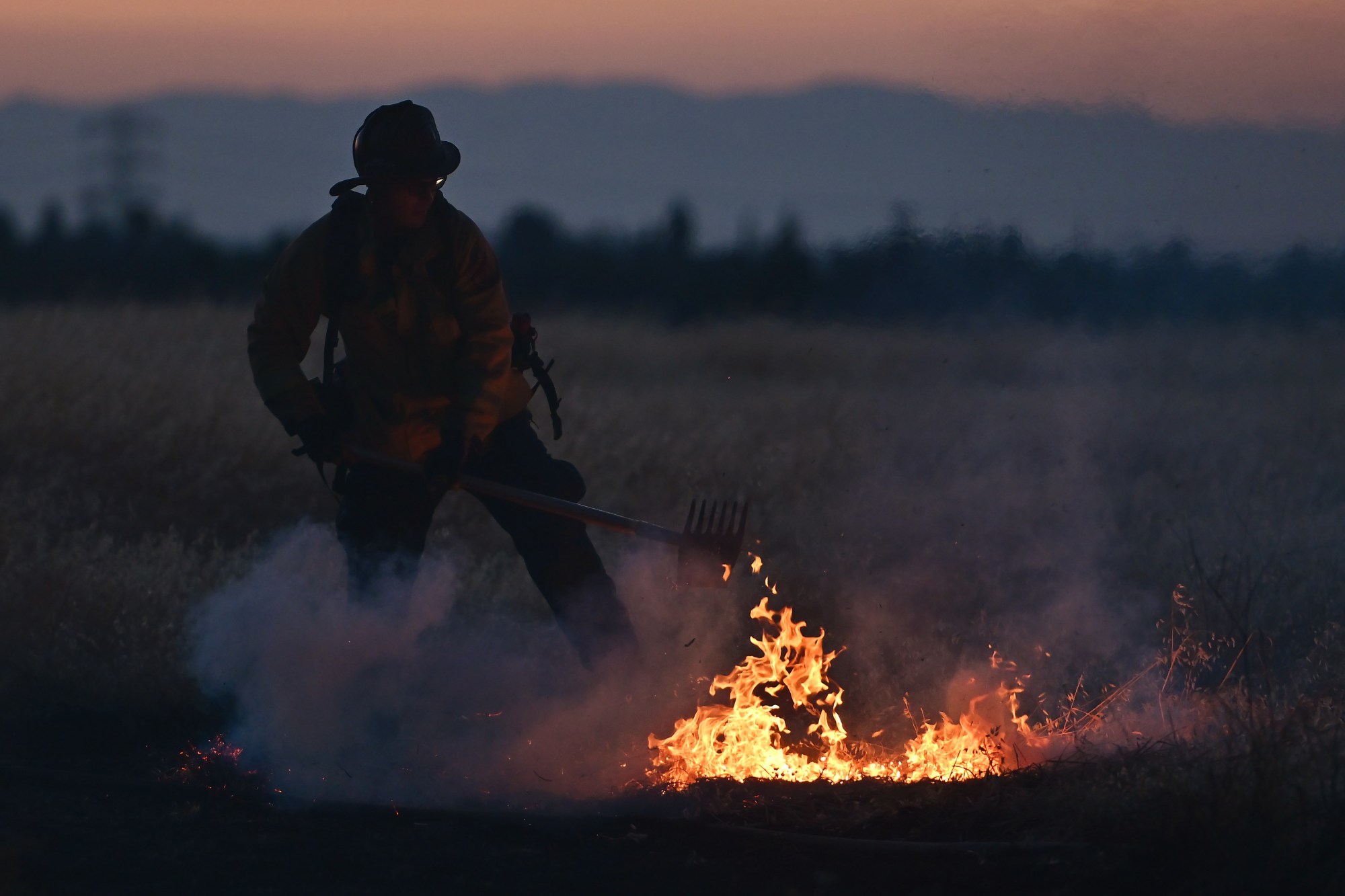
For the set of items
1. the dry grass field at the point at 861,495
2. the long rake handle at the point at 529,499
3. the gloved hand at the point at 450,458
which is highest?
the gloved hand at the point at 450,458

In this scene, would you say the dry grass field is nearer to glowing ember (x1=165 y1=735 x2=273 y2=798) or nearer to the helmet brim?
glowing ember (x1=165 y1=735 x2=273 y2=798)

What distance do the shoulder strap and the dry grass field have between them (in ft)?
6.99

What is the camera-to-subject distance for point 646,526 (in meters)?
5.14

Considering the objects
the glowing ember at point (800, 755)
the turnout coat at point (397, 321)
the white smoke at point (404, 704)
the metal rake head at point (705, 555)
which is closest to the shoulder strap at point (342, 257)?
the turnout coat at point (397, 321)

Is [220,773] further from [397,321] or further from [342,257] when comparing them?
[342,257]

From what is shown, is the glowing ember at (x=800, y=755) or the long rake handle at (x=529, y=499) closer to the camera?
the glowing ember at (x=800, y=755)

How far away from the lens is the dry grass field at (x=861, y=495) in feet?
21.8

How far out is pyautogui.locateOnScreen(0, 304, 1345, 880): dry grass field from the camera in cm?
664

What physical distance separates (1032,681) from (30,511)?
20.9ft

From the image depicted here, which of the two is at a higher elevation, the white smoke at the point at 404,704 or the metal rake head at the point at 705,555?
the metal rake head at the point at 705,555

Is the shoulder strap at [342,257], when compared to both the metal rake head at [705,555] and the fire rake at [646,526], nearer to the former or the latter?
the fire rake at [646,526]

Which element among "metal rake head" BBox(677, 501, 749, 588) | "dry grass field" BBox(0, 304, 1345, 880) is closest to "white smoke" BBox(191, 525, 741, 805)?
"metal rake head" BBox(677, 501, 749, 588)

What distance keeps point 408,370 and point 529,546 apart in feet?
2.57

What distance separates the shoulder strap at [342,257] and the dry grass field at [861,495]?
2.13 m
